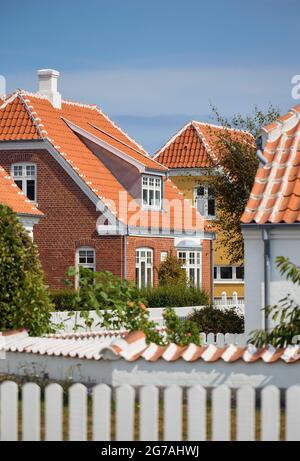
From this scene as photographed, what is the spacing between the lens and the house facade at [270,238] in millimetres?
19359

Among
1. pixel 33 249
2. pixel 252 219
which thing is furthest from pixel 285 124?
pixel 33 249

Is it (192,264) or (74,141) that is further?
(192,264)

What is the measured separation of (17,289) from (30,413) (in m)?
8.10

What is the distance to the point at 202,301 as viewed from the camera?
43812 millimetres

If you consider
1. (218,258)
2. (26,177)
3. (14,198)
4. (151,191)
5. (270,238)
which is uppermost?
(26,177)

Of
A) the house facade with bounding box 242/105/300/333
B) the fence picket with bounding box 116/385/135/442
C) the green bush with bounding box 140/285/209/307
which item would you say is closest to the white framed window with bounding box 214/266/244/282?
the green bush with bounding box 140/285/209/307

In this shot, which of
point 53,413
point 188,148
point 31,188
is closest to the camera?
point 53,413

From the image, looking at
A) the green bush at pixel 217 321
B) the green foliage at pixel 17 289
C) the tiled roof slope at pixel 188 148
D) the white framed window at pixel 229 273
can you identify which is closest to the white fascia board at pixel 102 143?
the tiled roof slope at pixel 188 148

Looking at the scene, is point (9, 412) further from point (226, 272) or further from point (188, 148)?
point (188, 148)

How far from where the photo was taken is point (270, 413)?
30.8 feet

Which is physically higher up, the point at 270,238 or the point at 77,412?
the point at 270,238

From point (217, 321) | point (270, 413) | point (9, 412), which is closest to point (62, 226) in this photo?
point (217, 321)
